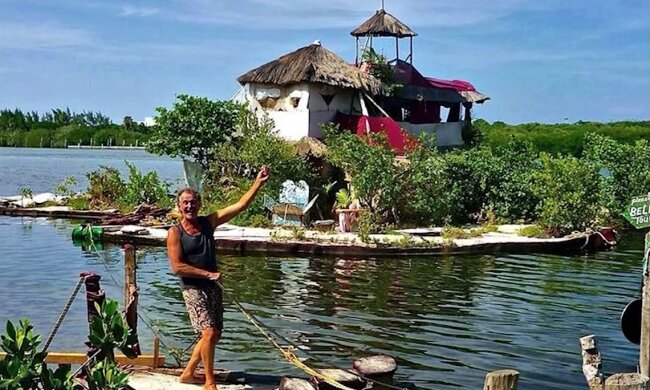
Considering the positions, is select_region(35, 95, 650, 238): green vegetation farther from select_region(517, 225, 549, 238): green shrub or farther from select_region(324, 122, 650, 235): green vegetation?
select_region(517, 225, 549, 238): green shrub

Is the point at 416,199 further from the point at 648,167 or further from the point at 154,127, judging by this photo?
the point at 154,127

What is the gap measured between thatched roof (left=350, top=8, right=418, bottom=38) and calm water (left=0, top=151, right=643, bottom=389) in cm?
1286

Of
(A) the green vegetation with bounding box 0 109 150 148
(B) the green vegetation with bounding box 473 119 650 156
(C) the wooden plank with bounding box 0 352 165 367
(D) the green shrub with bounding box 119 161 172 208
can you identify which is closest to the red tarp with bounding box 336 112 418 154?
(D) the green shrub with bounding box 119 161 172 208

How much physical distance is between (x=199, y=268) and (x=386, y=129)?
20.0 metres

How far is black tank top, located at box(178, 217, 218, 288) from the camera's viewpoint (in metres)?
7.43

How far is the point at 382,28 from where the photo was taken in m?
31.3

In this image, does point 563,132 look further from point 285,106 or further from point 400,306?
point 400,306

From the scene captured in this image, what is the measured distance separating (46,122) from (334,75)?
358 feet

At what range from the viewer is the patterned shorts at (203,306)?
24.6 feet

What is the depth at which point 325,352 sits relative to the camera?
11.7 m

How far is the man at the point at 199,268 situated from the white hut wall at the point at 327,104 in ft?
65.2

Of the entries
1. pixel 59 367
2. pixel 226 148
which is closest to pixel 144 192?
pixel 226 148

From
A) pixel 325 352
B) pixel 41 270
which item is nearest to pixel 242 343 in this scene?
pixel 325 352

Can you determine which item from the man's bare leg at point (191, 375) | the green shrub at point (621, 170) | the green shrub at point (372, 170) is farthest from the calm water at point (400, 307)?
the green shrub at point (372, 170)
